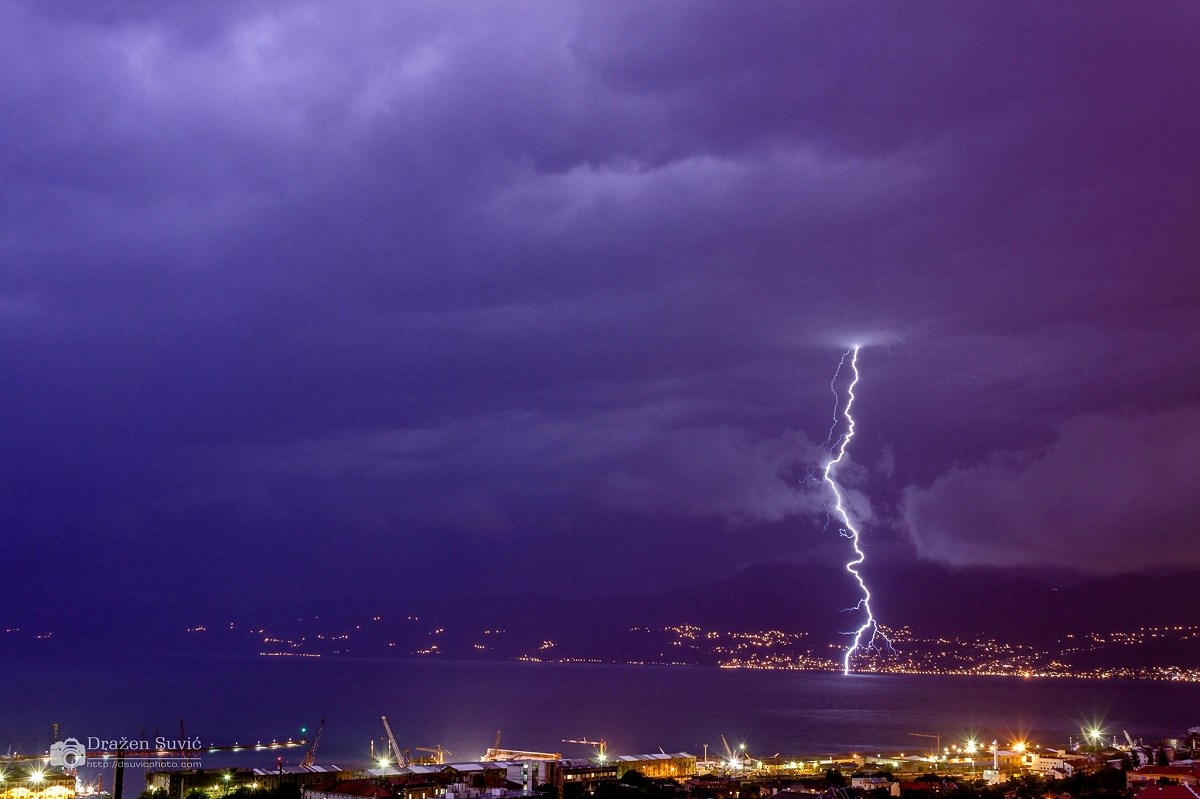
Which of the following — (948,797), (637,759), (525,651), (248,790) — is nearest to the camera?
(948,797)

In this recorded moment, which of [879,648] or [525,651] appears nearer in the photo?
[879,648]

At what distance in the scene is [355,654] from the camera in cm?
18850

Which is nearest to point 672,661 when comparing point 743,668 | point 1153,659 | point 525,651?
point 743,668

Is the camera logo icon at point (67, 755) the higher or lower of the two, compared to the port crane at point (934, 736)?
higher

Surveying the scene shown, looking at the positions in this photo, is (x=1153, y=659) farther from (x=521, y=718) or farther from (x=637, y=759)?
(x=637, y=759)

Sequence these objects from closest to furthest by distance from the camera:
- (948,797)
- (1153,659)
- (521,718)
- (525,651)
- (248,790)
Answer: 1. (948,797)
2. (248,790)
3. (521,718)
4. (1153,659)
5. (525,651)

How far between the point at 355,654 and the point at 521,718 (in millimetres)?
133649

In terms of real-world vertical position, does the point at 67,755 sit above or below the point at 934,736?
above

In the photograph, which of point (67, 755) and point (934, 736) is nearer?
point (67, 755)

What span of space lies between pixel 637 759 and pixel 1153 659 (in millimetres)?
144631

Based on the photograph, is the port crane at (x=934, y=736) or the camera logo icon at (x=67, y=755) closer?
the camera logo icon at (x=67, y=755)

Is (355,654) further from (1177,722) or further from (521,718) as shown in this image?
(1177,722)

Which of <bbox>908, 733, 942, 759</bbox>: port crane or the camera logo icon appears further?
<bbox>908, 733, 942, 759</bbox>: port crane

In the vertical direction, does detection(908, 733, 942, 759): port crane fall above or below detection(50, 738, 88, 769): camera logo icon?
below
